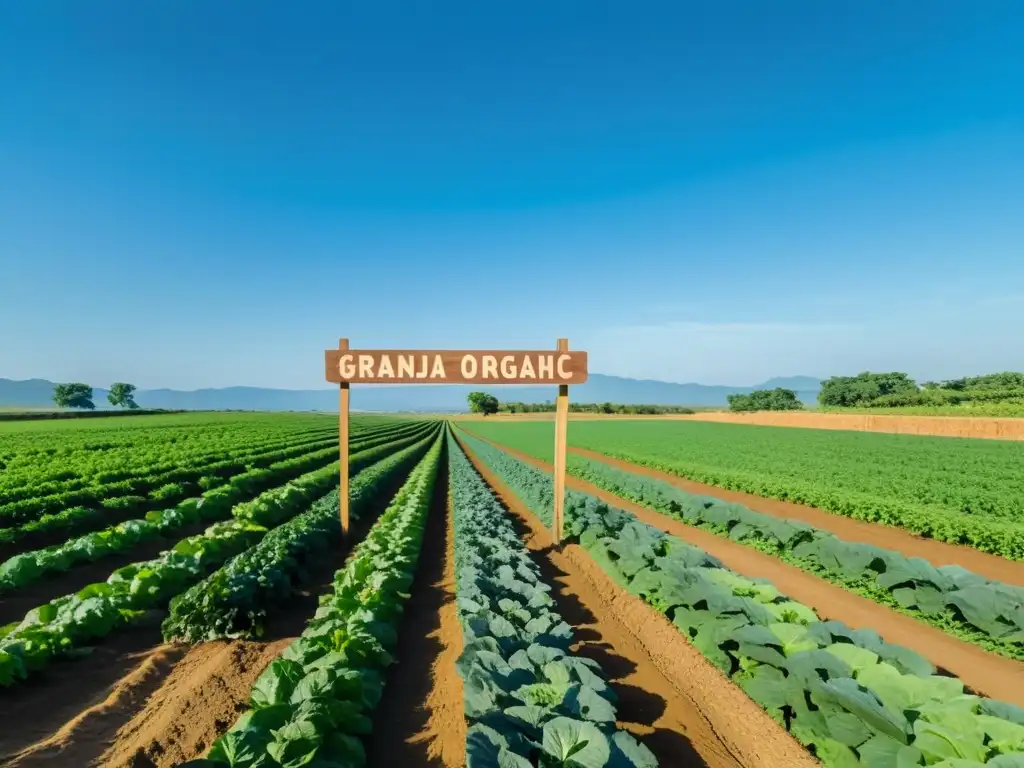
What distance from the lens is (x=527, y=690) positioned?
378 cm

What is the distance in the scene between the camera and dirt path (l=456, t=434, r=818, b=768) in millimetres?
4121

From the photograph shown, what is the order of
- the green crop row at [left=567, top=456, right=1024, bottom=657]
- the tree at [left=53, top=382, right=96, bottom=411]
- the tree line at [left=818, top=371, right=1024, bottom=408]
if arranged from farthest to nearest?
the tree at [left=53, top=382, right=96, bottom=411] → the tree line at [left=818, top=371, right=1024, bottom=408] → the green crop row at [left=567, top=456, right=1024, bottom=657]

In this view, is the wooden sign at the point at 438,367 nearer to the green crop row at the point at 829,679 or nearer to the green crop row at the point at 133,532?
the green crop row at the point at 829,679

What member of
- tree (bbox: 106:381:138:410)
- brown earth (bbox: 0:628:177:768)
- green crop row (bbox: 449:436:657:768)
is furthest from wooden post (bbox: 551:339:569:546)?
tree (bbox: 106:381:138:410)

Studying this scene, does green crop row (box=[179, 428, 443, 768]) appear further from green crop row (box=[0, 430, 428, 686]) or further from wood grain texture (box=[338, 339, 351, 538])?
wood grain texture (box=[338, 339, 351, 538])

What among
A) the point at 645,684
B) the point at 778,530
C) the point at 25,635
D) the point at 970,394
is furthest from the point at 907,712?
the point at 970,394

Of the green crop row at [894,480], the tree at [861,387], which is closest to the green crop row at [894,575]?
the green crop row at [894,480]

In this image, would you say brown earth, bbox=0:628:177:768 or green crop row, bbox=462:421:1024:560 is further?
green crop row, bbox=462:421:1024:560

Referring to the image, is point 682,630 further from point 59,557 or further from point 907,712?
point 59,557

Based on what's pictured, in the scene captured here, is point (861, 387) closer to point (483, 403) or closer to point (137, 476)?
point (483, 403)

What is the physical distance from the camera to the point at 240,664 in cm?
558

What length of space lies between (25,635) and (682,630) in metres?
7.33

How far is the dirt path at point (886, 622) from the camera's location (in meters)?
5.43

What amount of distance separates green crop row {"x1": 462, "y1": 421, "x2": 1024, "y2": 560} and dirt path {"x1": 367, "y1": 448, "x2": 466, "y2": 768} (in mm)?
10820
